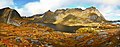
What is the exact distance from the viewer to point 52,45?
186 feet

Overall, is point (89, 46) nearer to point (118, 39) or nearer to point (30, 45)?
point (118, 39)

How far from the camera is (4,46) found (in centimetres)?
4681

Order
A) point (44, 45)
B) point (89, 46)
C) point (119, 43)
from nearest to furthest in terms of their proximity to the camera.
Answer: point (119, 43) → point (89, 46) → point (44, 45)

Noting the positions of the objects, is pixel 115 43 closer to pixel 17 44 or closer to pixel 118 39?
pixel 118 39

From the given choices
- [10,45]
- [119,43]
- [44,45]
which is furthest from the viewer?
[44,45]

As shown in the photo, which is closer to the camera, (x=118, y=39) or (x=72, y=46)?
(x=118, y=39)

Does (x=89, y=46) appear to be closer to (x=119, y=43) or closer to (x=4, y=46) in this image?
(x=119, y=43)

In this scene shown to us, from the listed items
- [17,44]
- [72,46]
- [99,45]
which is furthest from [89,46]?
[17,44]

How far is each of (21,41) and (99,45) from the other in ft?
55.8

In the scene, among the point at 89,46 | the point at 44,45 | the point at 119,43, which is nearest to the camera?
the point at 119,43

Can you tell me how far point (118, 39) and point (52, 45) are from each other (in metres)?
15.5

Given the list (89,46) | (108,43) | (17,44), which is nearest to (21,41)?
(17,44)

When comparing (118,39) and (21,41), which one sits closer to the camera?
(118,39)

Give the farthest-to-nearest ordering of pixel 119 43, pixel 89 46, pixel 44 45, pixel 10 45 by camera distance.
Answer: pixel 44 45, pixel 89 46, pixel 10 45, pixel 119 43
